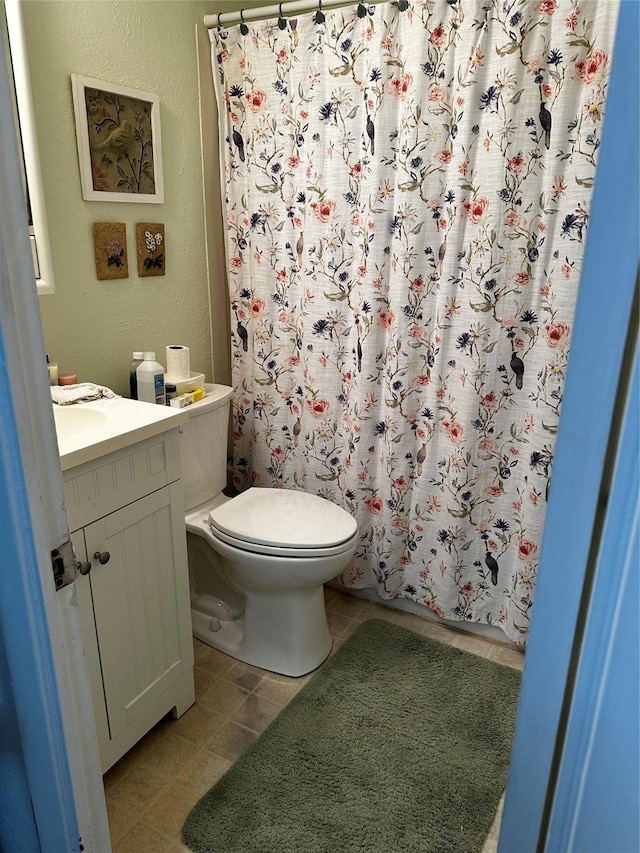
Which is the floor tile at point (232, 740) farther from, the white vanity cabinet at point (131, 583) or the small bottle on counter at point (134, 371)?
the small bottle on counter at point (134, 371)

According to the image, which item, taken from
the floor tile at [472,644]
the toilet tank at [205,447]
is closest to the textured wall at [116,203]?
the toilet tank at [205,447]

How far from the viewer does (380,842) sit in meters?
1.41

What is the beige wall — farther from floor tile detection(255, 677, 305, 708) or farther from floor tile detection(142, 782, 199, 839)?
floor tile detection(142, 782, 199, 839)

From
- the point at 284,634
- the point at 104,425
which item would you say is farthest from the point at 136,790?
the point at 104,425

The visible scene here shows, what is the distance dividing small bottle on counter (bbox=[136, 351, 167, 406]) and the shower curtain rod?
1.14 m

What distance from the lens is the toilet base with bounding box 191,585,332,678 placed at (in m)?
1.94

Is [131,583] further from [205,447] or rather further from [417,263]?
[417,263]

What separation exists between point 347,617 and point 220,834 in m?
0.91

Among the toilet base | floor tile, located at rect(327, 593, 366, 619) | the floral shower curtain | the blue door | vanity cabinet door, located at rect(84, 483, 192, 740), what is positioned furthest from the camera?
floor tile, located at rect(327, 593, 366, 619)

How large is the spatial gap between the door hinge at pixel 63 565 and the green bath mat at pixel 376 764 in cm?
92

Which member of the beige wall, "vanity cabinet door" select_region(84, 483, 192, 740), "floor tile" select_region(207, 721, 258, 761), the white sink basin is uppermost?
the beige wall

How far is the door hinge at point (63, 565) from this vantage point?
0.83m

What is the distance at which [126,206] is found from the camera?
6.25 feet

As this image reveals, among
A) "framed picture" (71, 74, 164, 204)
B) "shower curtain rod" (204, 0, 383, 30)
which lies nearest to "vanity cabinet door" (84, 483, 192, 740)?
"framed picture" (71, 74, 164, 204)
